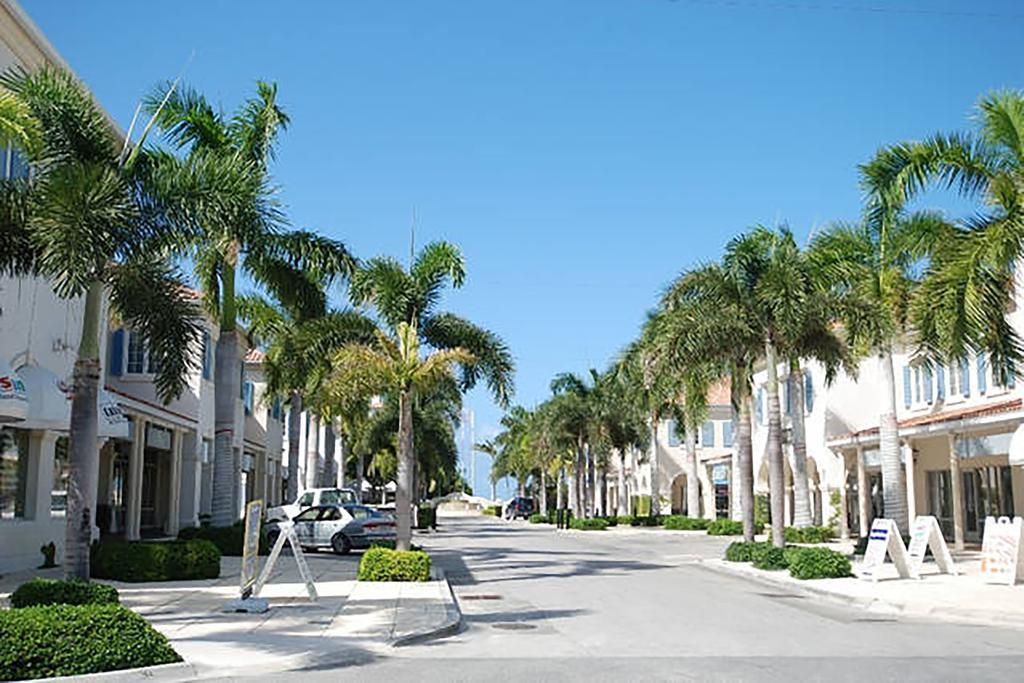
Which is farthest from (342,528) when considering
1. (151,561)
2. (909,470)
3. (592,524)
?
(592,524)

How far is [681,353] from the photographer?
25.9 metres

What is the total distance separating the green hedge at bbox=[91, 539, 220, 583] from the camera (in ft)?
68.2

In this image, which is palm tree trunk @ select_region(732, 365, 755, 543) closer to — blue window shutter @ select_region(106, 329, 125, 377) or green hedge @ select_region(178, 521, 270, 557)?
green hedge @ select_region(178, 521, 270, 557)

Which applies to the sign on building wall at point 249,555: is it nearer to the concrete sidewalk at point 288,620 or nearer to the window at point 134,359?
the concrete sidewalk at point 288,620

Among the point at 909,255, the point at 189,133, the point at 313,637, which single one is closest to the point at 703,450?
the point at 909,255

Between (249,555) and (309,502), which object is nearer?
(249,555)

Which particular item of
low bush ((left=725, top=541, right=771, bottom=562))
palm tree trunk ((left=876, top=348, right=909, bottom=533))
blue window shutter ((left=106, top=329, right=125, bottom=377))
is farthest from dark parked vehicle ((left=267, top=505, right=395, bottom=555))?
palm tree trunk ((left=876, top=348, right=909, bottom=533))

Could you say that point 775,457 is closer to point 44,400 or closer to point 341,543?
point 341,543

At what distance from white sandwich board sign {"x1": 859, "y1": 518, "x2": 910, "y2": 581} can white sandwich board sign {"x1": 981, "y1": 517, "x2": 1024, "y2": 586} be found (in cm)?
149

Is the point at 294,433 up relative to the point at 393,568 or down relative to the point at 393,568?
up

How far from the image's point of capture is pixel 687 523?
174 ft

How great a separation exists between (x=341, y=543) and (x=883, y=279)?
1641cm

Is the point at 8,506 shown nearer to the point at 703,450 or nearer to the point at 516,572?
the point at 516,572

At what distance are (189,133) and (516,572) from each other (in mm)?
12829
